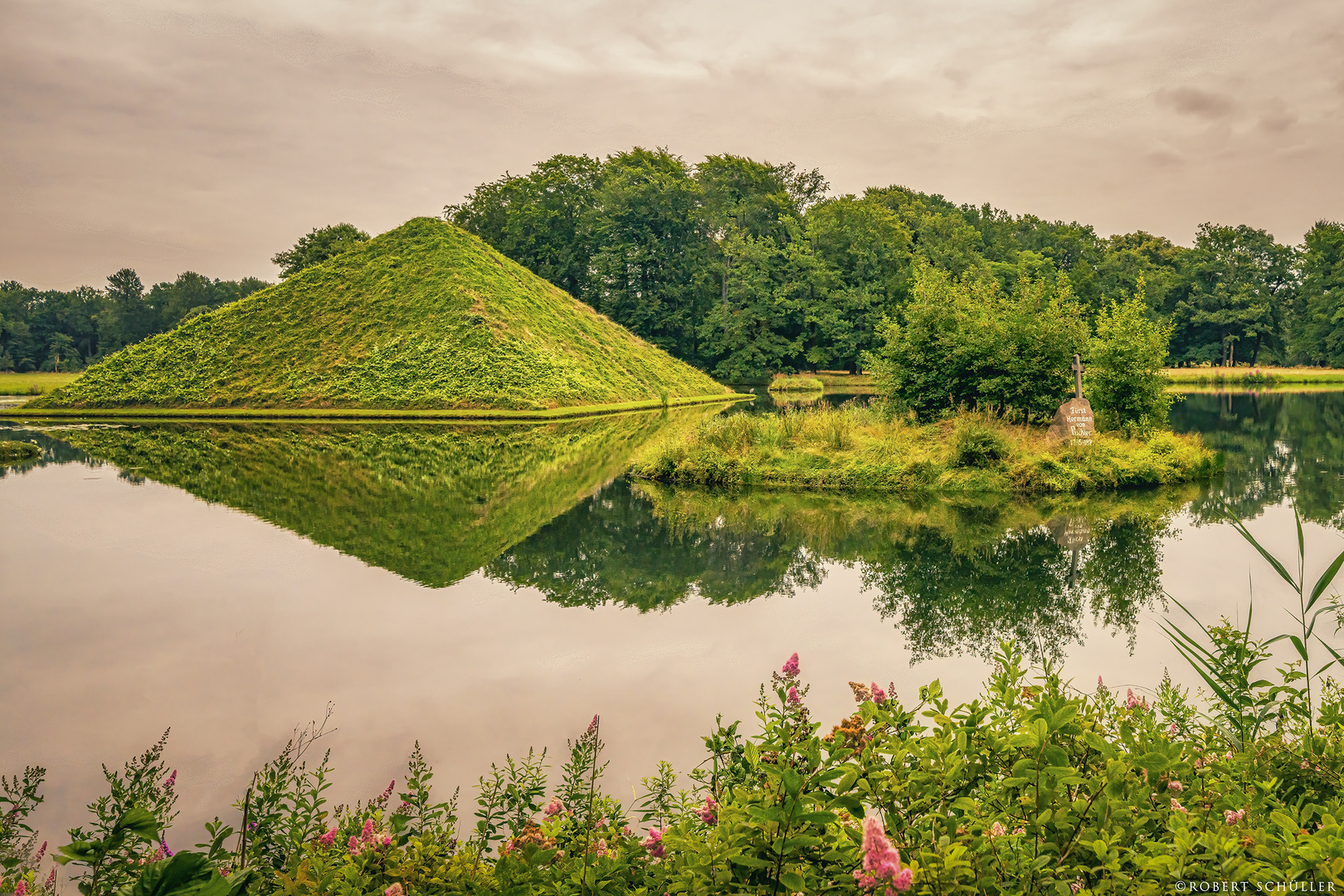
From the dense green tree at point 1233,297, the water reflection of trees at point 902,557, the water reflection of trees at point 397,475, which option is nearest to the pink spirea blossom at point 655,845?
the water reflection of trees at point 902,557

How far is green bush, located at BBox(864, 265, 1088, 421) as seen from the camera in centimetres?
1784

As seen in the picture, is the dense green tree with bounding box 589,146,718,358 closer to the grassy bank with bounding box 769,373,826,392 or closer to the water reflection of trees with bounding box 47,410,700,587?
the grassy bank with bounding box 769,373,826,392

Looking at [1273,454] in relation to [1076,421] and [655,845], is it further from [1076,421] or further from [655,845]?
[655,845]

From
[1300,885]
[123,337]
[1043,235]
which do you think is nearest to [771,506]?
[1300,885]

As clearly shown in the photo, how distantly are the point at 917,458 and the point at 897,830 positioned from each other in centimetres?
1337

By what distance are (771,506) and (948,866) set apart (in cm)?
1121

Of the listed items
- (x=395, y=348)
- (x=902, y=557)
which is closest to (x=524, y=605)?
(x=902, y=557)

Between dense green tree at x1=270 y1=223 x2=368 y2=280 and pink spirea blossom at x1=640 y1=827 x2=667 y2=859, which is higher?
dense green tree at x1=270 y1=223 x2=368 y2=280

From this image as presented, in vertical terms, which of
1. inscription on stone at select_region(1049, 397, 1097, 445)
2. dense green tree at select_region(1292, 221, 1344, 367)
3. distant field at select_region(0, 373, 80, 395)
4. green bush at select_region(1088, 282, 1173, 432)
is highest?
dense green tree at select_region(1292, 221, 1344, 367)

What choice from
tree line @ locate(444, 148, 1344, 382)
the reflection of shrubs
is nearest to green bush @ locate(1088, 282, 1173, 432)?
the reflection of shrubs

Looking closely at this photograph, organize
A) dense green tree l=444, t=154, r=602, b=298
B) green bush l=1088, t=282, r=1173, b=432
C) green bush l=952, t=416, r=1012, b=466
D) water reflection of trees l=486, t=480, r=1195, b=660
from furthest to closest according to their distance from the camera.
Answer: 1. dense green tree l=444, t=154, r=602, b=298
2. green bush l=1088, t=282, r=1173, b=432
3. green bush l=952, t=416, r=1012, b=466
4. water reflection of trees l=486, t=480, r=1195, b=660

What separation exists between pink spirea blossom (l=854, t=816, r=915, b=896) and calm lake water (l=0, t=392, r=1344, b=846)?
7.68 feet

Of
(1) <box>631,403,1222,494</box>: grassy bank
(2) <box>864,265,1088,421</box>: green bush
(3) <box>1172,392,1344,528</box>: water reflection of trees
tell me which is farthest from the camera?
(2) <box>864,265,1088,421</box>: green bush

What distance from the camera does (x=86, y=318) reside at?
3703 inches
